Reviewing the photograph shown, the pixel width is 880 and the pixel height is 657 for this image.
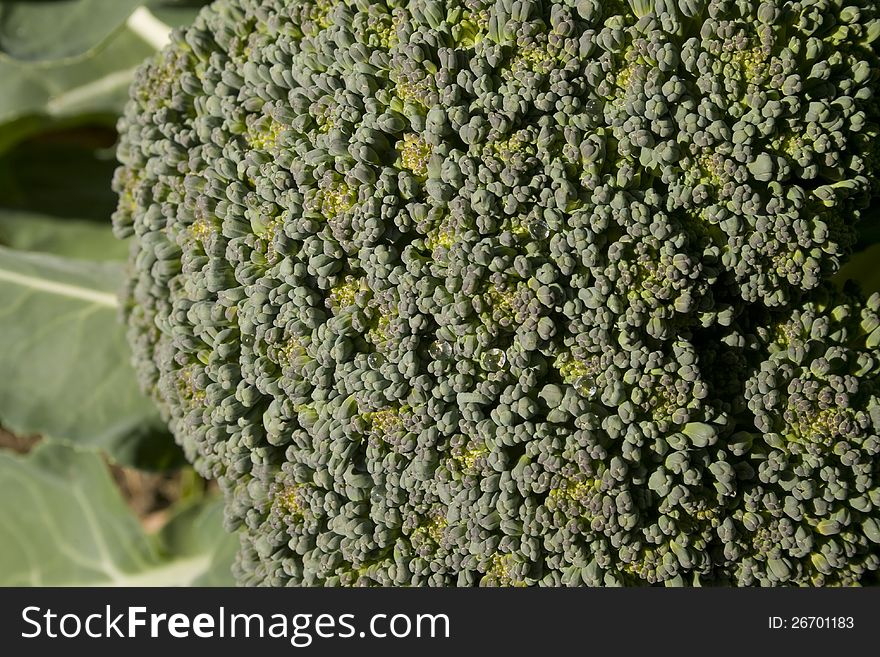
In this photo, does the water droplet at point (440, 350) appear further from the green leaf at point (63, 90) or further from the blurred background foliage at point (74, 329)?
the green leaf at point (63, 90)

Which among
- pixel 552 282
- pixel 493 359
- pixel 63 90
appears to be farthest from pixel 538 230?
pixel 63 90

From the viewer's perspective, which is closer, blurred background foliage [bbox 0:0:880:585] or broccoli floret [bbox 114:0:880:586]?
broccoli floret [bbox 114:0:880:586]

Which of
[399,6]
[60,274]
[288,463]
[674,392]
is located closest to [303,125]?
[399,6]

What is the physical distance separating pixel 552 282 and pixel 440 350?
0.63 ft

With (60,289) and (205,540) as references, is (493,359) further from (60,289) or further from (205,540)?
(60,289)

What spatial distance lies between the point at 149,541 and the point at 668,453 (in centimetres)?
135

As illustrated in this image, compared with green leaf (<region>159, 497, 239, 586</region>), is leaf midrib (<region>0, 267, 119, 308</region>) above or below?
above

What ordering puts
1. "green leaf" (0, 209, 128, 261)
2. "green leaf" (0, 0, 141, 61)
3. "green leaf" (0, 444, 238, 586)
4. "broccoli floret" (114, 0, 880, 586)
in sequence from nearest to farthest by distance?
"broccoli floret" (114, 0, 880, 586)
"green leaf" (0, 0, 141, 61)
"green leaf" (0, 444, 238, 586)
"green leaf" (0, 209, 128, 261)

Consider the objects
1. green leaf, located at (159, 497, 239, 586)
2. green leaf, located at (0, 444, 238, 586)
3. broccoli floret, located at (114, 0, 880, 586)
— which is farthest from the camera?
green leaf, located at (0, 444, 238, 586)

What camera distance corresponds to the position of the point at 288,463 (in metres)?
1.27

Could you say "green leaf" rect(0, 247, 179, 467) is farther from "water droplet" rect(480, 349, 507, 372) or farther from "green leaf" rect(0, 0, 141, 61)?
"water droplet" rect(480, 349, 507, 372)

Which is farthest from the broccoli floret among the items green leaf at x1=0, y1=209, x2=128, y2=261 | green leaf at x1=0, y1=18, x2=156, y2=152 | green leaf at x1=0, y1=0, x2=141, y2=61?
green leaf at x1=0, y1=209, x2=128, y2=261

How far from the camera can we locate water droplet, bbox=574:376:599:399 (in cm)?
112
